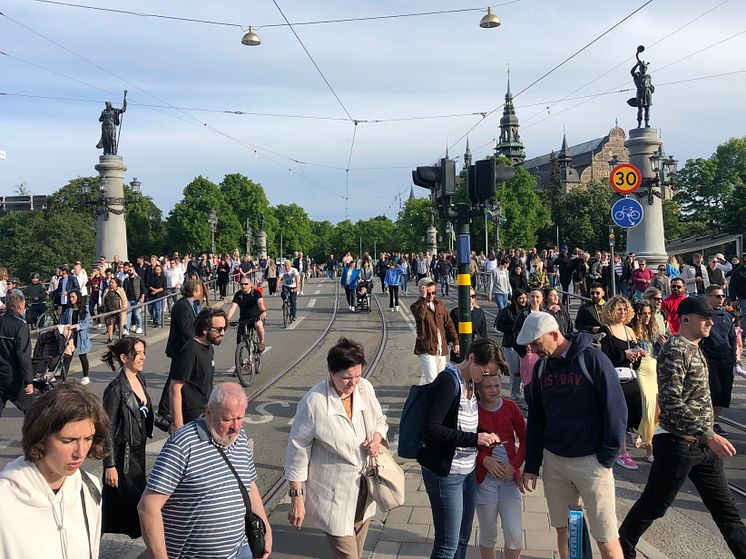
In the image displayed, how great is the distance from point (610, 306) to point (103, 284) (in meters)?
17.1

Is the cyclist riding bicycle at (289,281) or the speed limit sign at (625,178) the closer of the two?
Answer: the speed limit sign at (625,178)

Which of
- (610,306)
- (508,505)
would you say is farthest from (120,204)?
(508,505)

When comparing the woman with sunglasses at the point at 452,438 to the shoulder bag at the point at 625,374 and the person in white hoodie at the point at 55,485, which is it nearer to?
the person in white hoodie at the point at 55,485

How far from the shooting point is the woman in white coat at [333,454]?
422 centimetres

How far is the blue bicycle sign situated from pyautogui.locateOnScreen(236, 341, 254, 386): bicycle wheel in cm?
654

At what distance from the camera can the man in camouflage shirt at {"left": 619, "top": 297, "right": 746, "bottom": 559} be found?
15.0 feet

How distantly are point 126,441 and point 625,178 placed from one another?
10.2 m

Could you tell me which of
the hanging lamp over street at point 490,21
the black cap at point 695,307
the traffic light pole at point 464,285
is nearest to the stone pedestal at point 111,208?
the hanging lamp over street at point 490,21

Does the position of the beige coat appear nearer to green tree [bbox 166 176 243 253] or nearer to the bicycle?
the bicycle

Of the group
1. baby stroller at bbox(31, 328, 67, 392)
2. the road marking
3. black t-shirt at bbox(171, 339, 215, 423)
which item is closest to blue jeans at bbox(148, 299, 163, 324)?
the road marking

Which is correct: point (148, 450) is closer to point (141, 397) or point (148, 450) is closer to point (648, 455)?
point (141, 397)

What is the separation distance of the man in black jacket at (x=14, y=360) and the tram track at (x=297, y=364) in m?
2.78

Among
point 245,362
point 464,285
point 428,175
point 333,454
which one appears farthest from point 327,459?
point 245,362

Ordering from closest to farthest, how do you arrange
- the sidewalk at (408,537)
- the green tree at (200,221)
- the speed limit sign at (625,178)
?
the sidewalk at (408,537) → the speed limit sign at (625,178) → the green tree at (200,221)
